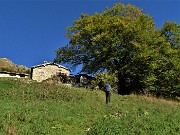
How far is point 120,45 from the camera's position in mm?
58438

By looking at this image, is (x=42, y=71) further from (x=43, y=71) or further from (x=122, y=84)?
(x=122, y=84)

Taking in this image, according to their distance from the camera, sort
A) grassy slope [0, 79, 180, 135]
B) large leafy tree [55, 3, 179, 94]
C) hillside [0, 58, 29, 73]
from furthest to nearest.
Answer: hillside [0, 58, 29, 73] → large leafy tree [55, 3, 179, 94] → grassy slope [0, 79, 180, 135]

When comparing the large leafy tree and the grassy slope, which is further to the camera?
the large leafy tree

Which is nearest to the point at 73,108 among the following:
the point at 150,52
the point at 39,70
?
the point at 150,52

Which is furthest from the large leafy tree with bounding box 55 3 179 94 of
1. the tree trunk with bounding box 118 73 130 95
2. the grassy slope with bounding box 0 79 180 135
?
the grassy slope with bounding box 0 79 180 135

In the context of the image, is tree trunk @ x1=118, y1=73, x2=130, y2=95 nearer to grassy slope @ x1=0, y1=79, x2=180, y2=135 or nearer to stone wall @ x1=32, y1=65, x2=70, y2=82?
grassy slope @ x1=0, y1=79, x2=180, y2=135

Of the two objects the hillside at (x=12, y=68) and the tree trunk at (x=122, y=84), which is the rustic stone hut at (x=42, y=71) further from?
the tree trunk at (x=122, y=84)

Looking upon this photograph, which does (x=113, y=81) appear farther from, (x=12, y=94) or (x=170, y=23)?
(x=12, y=94)

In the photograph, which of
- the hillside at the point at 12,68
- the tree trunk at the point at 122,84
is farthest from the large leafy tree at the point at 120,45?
the hillside at the point at 12,68

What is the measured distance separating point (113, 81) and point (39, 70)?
106 ft

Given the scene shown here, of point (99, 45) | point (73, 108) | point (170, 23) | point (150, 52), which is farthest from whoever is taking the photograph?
point (170, 23)

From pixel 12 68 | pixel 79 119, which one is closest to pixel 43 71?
pixel 12 68

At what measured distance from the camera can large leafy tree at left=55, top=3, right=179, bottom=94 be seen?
56.5 meters

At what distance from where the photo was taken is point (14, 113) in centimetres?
2484
